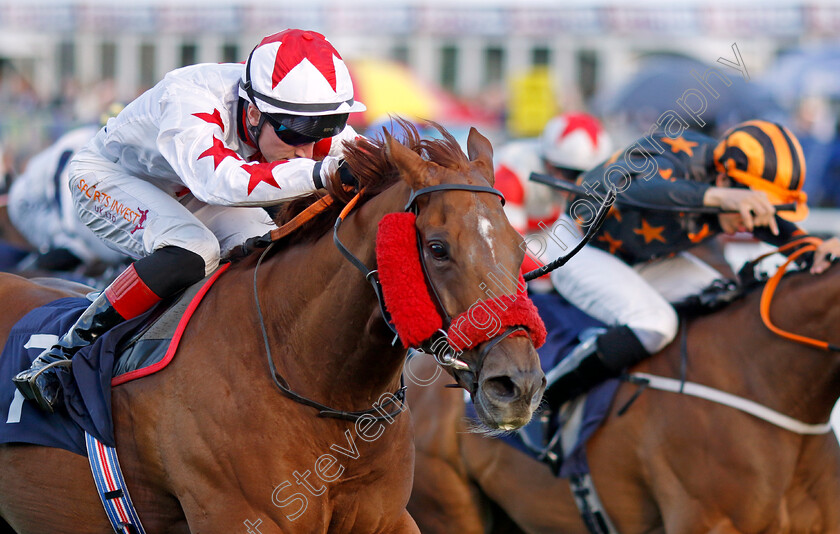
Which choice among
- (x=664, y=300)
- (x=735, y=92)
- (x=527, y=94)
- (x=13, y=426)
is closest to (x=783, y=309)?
(x=664, y=300)

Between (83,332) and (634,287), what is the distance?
2793 millimetres

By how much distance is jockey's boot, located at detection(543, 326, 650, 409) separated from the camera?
16.0 ft

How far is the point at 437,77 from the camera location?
3491 centimetres

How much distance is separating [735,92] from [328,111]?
11975mm

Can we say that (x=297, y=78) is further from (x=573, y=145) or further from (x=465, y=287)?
(x=573, y=145)

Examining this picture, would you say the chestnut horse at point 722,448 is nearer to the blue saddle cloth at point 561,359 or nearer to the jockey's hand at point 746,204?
the blue saddle cloth at point 561,359

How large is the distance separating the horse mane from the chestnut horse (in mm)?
2318

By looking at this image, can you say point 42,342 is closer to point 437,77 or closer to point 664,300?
point 664,300

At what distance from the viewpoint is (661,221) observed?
5.06 m

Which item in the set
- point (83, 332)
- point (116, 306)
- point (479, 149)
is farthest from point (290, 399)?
point (479, 149)

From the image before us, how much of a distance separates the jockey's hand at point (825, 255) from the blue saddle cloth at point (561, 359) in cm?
109

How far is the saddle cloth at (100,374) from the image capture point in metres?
3.28

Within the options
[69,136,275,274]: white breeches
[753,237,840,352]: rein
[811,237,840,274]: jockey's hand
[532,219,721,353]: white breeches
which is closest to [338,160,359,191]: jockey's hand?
[69,136,275,274]: white breeches

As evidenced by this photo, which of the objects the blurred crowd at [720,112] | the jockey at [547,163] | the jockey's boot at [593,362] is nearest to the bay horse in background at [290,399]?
the jockey's boot at [593,362]
